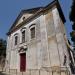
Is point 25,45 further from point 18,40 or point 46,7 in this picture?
point 46,7

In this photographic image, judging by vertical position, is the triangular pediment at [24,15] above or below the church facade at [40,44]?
above

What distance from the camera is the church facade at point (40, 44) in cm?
1388

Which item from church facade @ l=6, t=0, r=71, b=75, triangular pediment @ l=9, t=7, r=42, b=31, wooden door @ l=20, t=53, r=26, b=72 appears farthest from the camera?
triangular pediment @ l=9, t=7, r=42, b=31

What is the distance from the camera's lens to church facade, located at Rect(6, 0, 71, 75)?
13883mm

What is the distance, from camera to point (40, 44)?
15.8 m

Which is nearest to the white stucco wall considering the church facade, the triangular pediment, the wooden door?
the church facade

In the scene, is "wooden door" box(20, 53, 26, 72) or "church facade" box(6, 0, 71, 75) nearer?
"church facade" box(6, 0, 71, 75)

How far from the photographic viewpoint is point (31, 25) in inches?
713

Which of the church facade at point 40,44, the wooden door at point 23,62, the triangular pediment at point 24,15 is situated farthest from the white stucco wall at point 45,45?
the triangular pediment at point 24,15

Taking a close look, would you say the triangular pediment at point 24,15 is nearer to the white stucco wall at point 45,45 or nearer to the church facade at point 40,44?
the church facade at point 40,44

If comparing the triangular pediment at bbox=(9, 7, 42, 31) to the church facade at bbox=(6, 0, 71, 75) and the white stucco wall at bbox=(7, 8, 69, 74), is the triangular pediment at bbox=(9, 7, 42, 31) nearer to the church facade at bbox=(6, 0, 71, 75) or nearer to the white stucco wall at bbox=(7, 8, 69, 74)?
the church facade at bbox=(6, 0, 71, 75)

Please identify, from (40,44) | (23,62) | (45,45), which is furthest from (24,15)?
(45,45)

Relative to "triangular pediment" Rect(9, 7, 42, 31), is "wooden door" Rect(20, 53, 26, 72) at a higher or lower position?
lower

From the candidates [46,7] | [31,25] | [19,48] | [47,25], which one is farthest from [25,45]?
[46,7]
